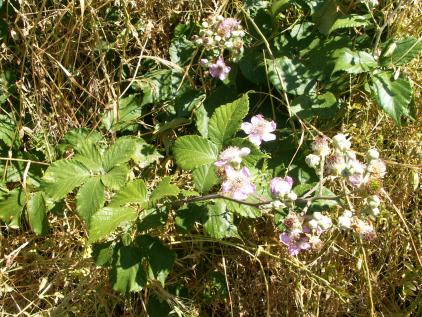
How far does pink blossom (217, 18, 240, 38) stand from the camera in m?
1.47

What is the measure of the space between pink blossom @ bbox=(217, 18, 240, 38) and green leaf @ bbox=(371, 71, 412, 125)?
Result: 360 millimetres

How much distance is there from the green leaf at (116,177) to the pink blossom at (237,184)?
0.74 feet

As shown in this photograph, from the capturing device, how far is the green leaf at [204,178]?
4.13 ft

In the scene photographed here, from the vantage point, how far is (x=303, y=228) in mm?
1199

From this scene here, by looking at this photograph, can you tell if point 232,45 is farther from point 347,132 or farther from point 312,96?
point 347,132

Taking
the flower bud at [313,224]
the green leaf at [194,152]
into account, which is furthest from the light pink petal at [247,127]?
the flower bud at [313,224]

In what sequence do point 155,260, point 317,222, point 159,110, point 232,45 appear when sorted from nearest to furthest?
point 317,222, point 155,260, point 232,45, point 159,110

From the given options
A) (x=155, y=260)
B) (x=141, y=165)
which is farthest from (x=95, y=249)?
(x=141, y=165)

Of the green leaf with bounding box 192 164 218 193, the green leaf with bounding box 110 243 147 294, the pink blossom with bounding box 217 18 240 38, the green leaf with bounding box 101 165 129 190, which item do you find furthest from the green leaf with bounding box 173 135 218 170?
the pink blossom with bounding box 217 18 240 38

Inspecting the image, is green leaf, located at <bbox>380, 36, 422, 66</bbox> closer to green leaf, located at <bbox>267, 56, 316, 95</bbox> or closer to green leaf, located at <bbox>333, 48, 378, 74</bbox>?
green leaf, located at <bbox>333, 48, 378, 74</bbox>

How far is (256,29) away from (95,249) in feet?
2.19

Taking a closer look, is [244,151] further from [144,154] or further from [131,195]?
[144,154]

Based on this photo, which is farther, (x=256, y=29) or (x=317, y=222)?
(x=256, y=29)

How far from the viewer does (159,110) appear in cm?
157
